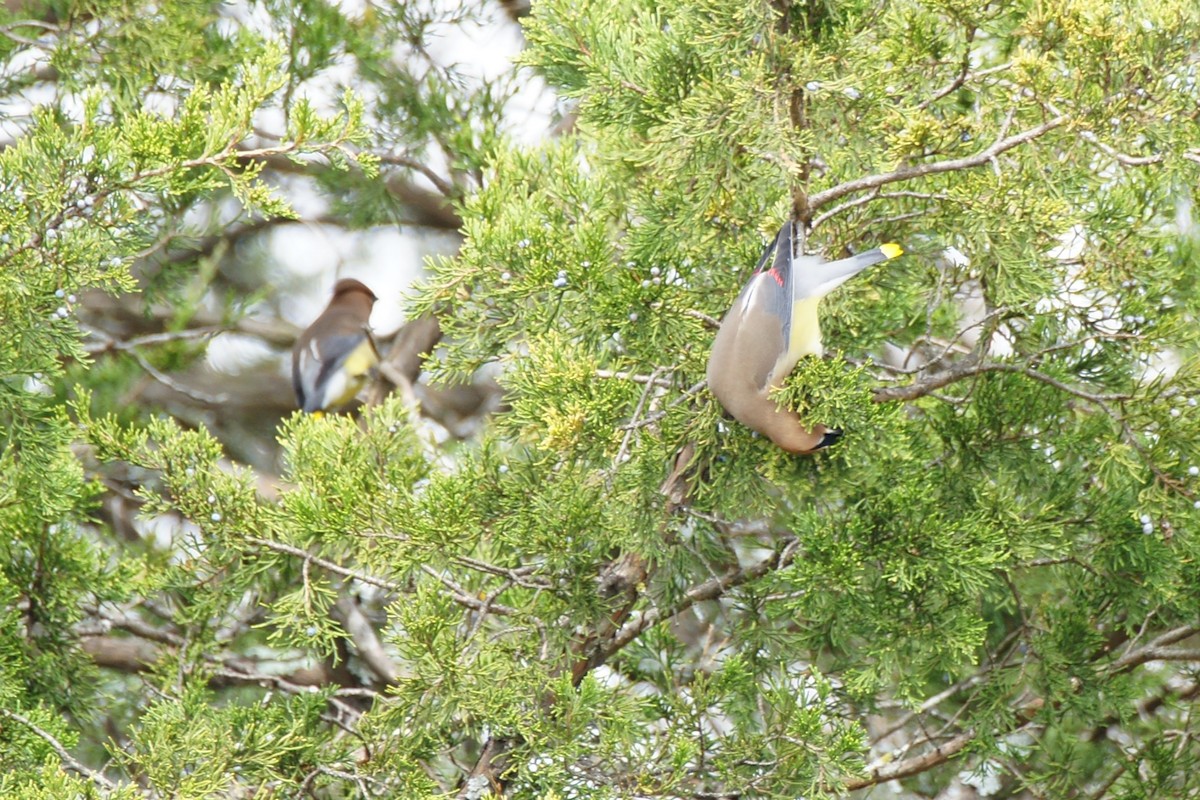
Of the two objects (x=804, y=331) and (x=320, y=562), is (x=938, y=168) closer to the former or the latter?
(x=804, y=331)

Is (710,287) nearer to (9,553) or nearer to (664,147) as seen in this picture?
(664,147)

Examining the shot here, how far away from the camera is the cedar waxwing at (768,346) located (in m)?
2.69

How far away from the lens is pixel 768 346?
8.79 feet

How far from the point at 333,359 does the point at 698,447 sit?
3047 mm

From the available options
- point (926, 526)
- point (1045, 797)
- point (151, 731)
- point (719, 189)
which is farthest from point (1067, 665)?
point (151, 731)

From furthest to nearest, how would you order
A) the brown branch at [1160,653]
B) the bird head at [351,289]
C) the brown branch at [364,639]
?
the bird head at [351,289] → the brown branch at [364,639] → the brown branch at [1160,653]

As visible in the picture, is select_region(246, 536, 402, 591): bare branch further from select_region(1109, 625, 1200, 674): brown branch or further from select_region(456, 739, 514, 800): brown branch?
select_region(1109, 625, 1200, 674): brown branch

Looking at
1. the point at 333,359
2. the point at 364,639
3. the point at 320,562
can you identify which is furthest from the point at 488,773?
the point at 333,359

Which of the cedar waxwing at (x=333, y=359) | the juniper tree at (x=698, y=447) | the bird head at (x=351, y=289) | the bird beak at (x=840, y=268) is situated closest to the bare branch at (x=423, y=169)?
the cedar waxwing at (x=333, y=359)

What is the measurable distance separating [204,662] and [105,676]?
0.27 m

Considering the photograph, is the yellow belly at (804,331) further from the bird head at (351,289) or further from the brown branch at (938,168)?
the bird head at (351,289)

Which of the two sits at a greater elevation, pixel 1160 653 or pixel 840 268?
pixel 840 268

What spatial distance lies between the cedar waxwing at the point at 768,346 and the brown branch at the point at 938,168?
89mm

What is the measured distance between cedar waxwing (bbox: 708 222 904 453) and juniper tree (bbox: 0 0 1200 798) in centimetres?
8
